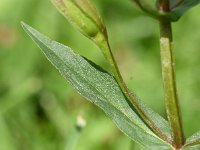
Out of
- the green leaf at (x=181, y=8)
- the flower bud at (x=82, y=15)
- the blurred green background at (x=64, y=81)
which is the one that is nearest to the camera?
the flower bud at (x=82, y=15)

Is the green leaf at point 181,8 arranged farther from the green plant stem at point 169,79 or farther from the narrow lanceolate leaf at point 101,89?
the narrow lanceolate leaf at point 101,89

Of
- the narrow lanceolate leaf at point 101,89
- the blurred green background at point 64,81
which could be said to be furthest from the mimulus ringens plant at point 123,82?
the blurred green background at point 64,81

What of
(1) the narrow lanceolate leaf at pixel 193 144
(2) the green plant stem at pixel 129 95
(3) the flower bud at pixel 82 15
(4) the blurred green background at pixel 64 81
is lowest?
(4) the blurred green background at pixel 64 81

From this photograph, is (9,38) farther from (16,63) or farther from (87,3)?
(87,3)

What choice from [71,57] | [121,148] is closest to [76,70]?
[71,57]

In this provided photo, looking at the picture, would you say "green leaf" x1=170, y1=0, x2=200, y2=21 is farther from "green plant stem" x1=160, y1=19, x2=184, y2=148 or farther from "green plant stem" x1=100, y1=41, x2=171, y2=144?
"green plant stem" x1=100, y1=41, x2=171, y2=144

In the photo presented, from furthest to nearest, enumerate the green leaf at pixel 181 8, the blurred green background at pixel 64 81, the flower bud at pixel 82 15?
the blurred green background at pixel 64 81 → the green leaf at pixel 181 8 → the flower bud at pixel 82 15
